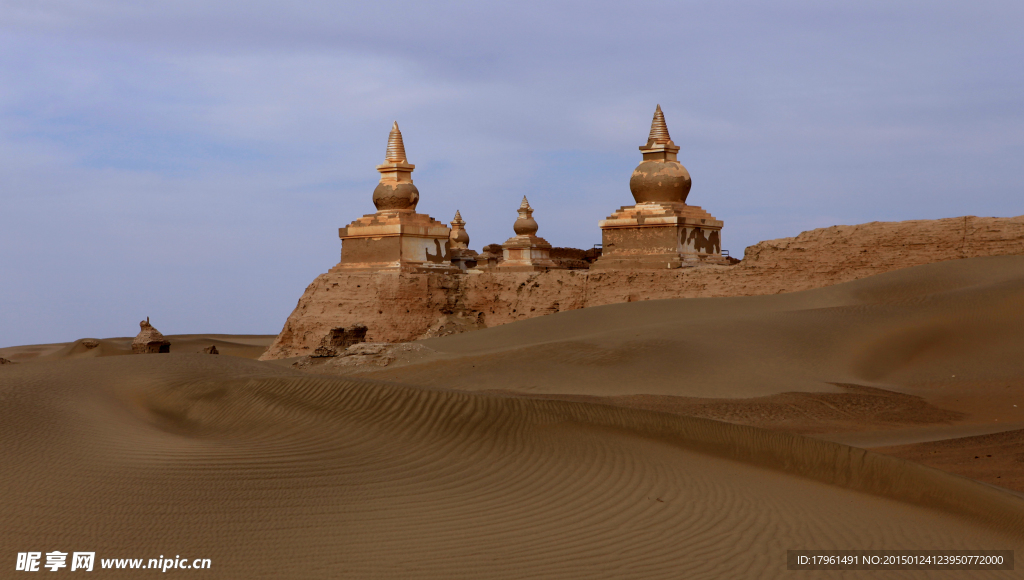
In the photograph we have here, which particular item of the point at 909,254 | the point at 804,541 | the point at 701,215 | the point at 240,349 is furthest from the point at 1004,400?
the point at 240,349

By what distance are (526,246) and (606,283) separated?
366 inches

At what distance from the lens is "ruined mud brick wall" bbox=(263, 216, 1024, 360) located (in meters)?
16.3

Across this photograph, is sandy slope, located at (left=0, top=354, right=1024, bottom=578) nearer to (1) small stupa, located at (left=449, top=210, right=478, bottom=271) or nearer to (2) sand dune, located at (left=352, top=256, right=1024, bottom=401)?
(2) sand dune, located at (left=352, top=256, right=1024, bottom=401)

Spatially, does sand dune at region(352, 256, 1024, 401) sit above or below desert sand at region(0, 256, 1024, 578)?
above

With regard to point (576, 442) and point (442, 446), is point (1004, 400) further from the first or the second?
point (442, 446)

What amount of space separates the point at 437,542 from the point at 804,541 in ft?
6.27

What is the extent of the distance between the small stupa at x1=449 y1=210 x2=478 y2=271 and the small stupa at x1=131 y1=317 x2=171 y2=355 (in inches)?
493

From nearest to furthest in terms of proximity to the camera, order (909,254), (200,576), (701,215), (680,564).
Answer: (200,576), (680,564), (909,254), (701,215)

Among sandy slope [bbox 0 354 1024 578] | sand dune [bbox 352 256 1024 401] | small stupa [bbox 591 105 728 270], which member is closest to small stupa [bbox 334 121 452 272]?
small stupa [bbox 591 105 728 270]

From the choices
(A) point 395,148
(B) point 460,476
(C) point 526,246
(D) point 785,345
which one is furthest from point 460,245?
(B) point 460,476

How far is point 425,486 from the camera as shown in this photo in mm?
5484

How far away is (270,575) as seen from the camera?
4133 mm

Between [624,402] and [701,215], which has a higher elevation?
[701,215]

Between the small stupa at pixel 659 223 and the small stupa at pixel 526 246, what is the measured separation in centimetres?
733
